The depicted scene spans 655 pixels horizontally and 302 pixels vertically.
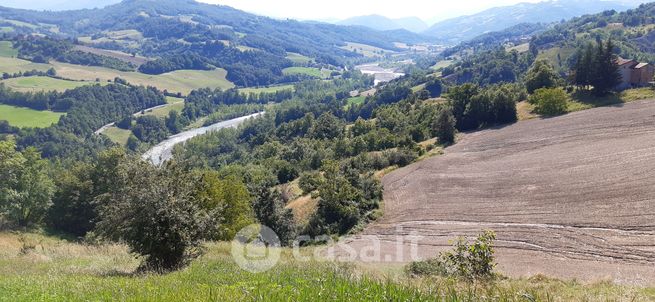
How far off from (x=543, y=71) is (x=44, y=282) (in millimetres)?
89465

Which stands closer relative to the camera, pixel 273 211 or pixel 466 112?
pixel 273 211

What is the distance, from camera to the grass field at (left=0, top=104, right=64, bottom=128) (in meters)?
168

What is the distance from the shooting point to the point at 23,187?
5112 centimetres

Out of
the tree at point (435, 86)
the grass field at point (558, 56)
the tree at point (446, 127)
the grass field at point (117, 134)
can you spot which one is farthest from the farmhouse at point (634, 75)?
the grass field at point (117, 134)

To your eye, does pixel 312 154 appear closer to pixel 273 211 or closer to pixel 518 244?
pixel 273 211

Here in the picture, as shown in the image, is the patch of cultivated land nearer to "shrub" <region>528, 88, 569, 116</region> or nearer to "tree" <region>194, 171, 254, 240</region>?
"shrub" <region>528, 88, 569, 116</region>

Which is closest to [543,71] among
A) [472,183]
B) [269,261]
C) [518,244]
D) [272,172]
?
[472,183]

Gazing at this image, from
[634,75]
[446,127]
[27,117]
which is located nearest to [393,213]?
[446,127]

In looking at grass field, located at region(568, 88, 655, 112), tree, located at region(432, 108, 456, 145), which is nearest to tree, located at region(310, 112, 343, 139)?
tree, located at region(432, 108, 456, 145)

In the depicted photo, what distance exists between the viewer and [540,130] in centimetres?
6234

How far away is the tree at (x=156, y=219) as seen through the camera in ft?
58.2

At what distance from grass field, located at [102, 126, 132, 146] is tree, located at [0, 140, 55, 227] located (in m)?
128

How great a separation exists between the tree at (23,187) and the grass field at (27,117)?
132316 mm

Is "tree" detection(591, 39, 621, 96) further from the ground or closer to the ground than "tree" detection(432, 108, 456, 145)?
further from the ground
